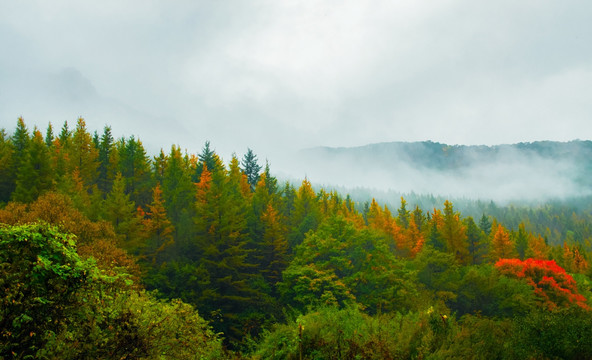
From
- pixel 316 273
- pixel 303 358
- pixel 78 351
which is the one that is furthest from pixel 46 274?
pixel 316 273

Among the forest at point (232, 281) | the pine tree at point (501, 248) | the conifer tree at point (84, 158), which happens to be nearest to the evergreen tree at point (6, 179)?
the forest at point (232, 281)

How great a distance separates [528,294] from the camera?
29.9 meters

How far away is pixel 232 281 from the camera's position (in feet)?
104

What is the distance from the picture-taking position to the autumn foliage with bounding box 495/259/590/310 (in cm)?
3112

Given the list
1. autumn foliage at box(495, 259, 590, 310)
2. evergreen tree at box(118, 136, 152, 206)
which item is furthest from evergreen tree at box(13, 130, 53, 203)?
autumn foliage at box(495, 259, 590, 310)

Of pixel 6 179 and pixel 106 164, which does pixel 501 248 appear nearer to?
pixel 6 179

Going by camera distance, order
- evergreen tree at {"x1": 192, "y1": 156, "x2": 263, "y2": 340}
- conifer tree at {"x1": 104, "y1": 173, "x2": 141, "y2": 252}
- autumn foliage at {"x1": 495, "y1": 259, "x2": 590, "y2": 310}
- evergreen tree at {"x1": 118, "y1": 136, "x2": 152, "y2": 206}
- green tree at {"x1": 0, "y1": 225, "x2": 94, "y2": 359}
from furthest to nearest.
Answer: evergreen tree at {"x1": 118, "y1": 136, "x2": 152, "y2": 206} < autumn foliage at {"x1": 495, "y1": 259, "x2": 590, "y2": 310} < conifer tree at {"x1": 104, "y1": 173, "x2": 141, "y2": 252} < evergreen tree at {"x1": 192, "y1": 156, "x2": 263, "y2": 340} < green tree at {"x1": 0, "y1": 225, "x2": 94, "y2": 359}

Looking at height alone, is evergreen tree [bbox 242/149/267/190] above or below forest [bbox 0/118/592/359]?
above

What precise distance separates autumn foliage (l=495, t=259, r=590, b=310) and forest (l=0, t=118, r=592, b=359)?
14cm

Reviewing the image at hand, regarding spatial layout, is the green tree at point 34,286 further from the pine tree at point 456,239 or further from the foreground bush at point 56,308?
the pine tree at point 456,239

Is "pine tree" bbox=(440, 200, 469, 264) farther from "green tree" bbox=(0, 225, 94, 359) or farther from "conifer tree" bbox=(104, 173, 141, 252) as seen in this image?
"green tree" bbox=(0, 225, 94, 359)

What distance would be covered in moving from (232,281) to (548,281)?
31582 millimetres

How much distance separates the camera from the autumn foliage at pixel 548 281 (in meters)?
31.1

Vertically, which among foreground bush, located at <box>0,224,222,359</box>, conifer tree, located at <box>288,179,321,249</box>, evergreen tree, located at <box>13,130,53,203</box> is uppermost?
evergreen tree, located at <box>13,130,53,203</box>
